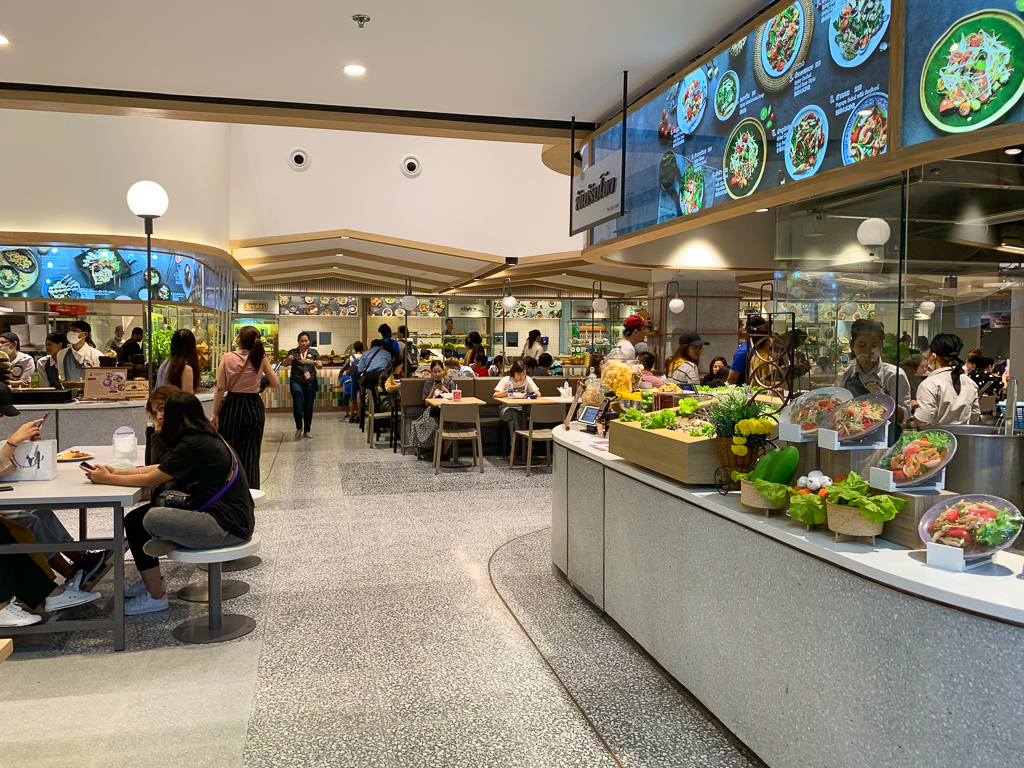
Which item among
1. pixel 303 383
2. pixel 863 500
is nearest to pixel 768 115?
pixel 863 500

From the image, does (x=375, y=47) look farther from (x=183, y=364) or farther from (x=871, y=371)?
(x=183, y=364)

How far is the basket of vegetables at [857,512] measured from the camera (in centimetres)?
237

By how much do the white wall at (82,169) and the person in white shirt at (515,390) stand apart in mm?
4499

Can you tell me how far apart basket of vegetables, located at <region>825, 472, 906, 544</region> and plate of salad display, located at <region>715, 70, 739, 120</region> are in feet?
6.66

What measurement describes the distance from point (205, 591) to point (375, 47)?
3.34 metres

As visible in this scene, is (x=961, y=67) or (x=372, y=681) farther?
(x=372, y=681)

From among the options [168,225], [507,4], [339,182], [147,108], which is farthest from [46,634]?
[339,182]

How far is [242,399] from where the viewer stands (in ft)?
20.0

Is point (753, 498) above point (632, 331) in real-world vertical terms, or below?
below

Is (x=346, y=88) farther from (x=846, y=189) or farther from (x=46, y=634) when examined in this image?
(x=46, y=634)

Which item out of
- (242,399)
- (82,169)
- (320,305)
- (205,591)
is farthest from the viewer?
(320,305)

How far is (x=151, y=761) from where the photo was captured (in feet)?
9.16

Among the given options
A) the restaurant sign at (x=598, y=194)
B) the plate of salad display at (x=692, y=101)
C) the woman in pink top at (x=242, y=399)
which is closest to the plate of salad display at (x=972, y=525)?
the plate of salad display at (x=692, y=101)

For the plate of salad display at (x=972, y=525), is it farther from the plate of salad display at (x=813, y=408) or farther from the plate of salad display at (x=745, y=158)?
the plate of salad display at (x=745, y=158)
